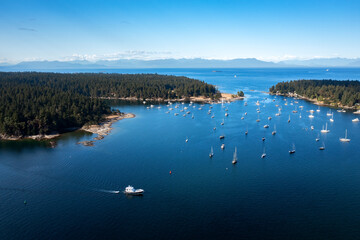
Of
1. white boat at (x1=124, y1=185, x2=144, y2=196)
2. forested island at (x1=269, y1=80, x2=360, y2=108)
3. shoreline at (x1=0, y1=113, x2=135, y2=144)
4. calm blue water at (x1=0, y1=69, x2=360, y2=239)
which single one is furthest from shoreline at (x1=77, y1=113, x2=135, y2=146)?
forested island at (x1=269, y1=80, x2=360, y2=108)

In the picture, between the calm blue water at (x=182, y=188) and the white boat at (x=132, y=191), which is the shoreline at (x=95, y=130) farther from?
the white boat at (x=132, y=191)

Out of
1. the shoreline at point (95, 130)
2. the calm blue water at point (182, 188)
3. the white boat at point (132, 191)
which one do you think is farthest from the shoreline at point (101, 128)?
the white boat at point (132, 191)

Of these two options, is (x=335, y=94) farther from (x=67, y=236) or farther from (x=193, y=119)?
(x=67, y=236)

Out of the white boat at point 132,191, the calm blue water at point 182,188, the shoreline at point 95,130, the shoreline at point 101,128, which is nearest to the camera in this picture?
the calm blue water at point 182,188

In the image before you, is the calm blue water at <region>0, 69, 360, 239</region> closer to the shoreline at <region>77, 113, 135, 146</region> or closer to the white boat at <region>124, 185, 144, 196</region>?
the white boat at <region>124, 185, 144, 196</region>

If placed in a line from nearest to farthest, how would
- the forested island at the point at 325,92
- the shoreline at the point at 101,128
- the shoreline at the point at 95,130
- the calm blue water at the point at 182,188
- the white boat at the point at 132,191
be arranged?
1. the calm blue water at the point at 182,188
2. the white boat at the point at 132,191
3. the shoreline at the point at 95,130
4. the shoreline at the point at 101,128
5. the forested island at the point at 325,92

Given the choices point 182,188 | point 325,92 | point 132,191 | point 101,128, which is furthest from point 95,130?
point 325,92

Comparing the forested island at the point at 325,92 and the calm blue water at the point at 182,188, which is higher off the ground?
the forested island at the point at 325,92
